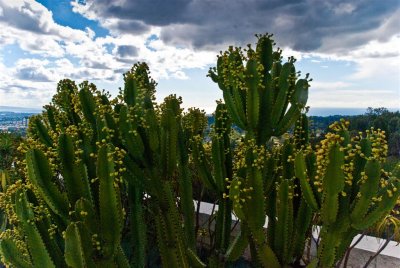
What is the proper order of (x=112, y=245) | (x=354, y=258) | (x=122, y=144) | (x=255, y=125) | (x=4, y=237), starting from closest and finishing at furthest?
(x=112, y=245) → (x=4, y=237) → (x=122, y=144) → (x=255, y=125) → (x=354, y=258)

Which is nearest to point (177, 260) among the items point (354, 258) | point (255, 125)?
point (255, 125)

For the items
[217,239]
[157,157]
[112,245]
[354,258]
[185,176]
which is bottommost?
[354,258]

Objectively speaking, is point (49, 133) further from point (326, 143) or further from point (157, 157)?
point (326, 143)

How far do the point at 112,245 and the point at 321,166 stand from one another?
1.61 m

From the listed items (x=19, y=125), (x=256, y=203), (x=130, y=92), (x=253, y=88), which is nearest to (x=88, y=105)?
(x=130, y=92)

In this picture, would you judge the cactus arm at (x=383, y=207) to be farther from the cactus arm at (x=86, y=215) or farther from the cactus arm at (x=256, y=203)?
the cactus arm at (x=86, y=215)

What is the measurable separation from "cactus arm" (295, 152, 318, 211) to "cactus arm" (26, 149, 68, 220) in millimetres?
1728

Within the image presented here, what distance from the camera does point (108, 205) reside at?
2770 millimetres

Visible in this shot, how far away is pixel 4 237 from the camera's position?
3072 mm

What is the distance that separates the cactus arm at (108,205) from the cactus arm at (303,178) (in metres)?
1.30

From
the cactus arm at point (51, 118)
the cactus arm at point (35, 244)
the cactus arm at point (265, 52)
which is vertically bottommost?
the cactus arm at point (35, 244)

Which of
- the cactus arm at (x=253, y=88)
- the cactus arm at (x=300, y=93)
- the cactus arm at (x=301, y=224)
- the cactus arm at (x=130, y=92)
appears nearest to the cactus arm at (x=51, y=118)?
the cactus arm at (x=130, y=92)

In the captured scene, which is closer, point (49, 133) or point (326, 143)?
point (326, 143)

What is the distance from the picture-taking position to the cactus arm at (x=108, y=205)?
8.95 feet
